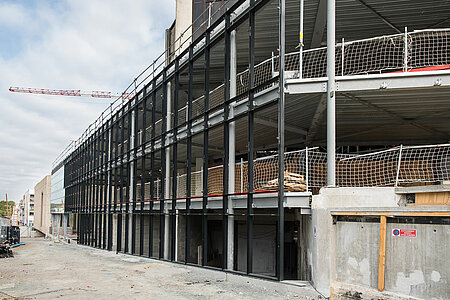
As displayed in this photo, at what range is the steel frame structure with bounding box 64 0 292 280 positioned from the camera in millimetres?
12250

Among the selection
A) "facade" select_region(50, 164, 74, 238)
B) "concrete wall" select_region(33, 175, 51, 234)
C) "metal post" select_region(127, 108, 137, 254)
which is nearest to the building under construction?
"metal post" select_region(127, 108, 137, 254)

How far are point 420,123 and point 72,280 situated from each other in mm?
12654

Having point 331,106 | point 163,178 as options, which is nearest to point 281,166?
point 331,106

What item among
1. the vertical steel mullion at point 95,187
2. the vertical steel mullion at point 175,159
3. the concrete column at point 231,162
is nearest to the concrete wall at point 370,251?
the concrete column at point 231,162

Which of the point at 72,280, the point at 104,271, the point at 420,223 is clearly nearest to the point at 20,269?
the point at 104,271

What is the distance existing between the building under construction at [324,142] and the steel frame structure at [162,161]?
3.0 inches

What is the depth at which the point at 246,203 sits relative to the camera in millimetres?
12469

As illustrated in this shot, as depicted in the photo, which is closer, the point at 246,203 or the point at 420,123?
the point at 246,203

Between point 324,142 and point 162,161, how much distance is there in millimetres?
7574

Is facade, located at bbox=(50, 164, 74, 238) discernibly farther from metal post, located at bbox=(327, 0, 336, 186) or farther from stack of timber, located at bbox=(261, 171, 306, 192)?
metal post, located at bbox=(327, 0, 336, 186)

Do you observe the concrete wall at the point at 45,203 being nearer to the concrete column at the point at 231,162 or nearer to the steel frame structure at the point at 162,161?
the steel frame structure at the point at 162,161

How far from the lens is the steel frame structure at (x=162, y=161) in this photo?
12.2 m

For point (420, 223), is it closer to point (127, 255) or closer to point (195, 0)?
point (127, 255)

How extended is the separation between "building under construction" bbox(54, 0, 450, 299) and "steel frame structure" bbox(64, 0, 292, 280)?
0.25 ft
